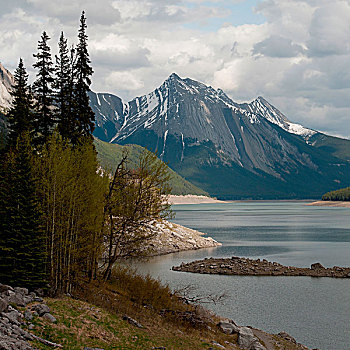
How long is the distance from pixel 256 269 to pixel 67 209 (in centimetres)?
4328

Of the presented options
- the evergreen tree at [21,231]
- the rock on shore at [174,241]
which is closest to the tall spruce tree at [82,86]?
the evergreen tree at [21,231]

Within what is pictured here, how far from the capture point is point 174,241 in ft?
300

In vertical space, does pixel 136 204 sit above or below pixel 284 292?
above

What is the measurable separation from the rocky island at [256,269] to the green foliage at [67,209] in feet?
117

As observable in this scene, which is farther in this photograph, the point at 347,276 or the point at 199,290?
the point at 347,276

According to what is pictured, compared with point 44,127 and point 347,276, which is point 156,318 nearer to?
point 44,127

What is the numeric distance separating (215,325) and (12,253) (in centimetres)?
1528

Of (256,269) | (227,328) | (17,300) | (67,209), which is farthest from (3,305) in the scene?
(256,269)

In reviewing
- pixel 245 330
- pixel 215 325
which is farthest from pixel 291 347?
pixel 215 325

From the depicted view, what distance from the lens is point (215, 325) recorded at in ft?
113

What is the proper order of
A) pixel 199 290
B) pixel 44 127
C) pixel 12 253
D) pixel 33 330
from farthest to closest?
pixel 199 290 → pixel 44 127 → pixel 12 253 → pixel 33 330

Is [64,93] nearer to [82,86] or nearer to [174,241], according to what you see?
[82,86]

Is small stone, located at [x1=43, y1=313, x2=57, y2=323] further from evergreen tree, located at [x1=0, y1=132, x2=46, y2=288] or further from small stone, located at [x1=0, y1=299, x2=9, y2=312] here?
evergreen tree, located at [x1=0, y1=132, x2=46, y2=288]

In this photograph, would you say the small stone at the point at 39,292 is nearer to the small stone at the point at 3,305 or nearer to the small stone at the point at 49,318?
the small stone at the point at 49,318
